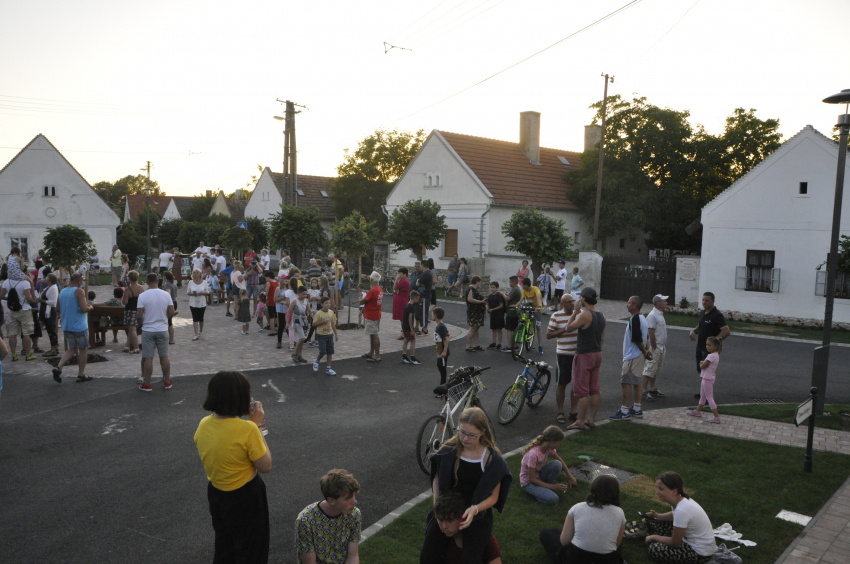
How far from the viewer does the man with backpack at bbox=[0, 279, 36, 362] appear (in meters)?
12.0

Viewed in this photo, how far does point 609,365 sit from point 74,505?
11.0m

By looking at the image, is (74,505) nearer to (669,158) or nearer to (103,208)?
(669,158)

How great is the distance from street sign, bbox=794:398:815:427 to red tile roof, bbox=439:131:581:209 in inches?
962

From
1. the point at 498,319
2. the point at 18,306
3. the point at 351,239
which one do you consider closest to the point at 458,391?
the point at 498,319

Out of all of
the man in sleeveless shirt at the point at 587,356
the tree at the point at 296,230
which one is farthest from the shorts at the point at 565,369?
the tree at the point at 296,230

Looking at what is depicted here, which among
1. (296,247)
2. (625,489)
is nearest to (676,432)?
(625,489)

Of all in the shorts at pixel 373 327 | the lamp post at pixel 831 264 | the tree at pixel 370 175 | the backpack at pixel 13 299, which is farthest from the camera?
the tree at pixel 370 175

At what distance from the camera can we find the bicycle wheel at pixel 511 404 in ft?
29.1

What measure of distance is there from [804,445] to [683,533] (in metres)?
4.36

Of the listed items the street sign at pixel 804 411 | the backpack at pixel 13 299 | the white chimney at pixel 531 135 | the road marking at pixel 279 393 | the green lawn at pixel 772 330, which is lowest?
the road marking at pixel 279 393

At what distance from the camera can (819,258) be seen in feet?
67.9

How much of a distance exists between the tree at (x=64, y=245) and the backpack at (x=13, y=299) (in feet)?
11.2

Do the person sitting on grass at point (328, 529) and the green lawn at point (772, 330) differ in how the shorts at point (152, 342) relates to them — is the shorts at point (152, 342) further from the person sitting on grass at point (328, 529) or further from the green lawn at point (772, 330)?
the green lawn at point (772, 330)

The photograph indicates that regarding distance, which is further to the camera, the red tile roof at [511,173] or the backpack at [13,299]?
the red tile roof at [511,173]
